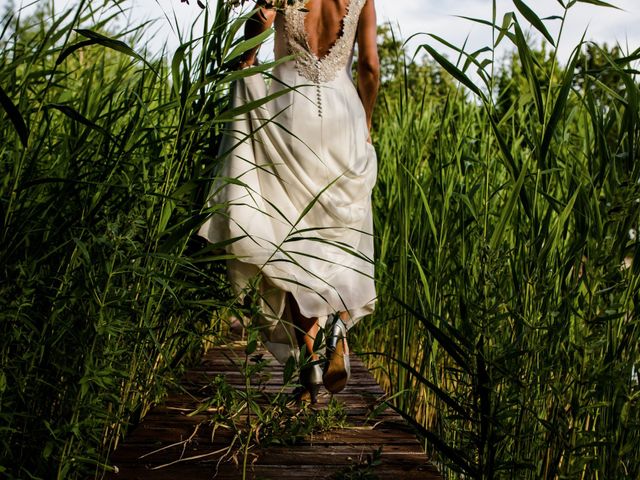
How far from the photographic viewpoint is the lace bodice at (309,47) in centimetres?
304

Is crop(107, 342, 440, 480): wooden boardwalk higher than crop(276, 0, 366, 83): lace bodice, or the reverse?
crop(276, 0, 366, 83): lace bodice

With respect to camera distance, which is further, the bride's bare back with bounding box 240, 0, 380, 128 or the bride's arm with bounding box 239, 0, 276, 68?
the bride's bare back with bounding box 240, 0, 380, 128

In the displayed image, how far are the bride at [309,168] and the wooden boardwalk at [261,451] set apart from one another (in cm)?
40

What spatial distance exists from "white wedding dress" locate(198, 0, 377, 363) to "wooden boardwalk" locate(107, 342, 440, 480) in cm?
47

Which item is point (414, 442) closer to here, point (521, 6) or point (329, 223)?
point (329, 223)

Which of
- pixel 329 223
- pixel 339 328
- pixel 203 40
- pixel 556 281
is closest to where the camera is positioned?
pixel 556 281

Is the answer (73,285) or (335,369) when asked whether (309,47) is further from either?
(73,285)

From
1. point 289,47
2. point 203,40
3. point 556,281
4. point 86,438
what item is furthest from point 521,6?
point 86,438

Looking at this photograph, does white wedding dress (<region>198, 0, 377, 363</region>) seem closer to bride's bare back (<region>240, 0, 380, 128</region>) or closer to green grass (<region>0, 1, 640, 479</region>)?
bride's bare back (<region>240, 0, 380, 128</region>)

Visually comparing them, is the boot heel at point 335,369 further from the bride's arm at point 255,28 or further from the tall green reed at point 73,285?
the bride's arm at point 255,28

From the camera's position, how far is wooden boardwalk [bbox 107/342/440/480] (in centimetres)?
209

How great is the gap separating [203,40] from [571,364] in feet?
4.40

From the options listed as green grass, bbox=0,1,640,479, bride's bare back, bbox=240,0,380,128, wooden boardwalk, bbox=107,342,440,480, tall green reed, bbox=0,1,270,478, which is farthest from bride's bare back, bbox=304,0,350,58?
wooden boardwalk, bbox=107,342,440,480

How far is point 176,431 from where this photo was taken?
246 cm
